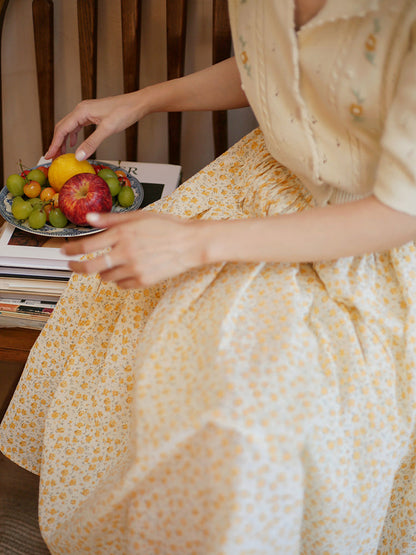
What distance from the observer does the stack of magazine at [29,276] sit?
3.18 ft

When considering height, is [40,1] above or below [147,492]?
above

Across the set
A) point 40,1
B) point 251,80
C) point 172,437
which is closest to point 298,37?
point 251,80

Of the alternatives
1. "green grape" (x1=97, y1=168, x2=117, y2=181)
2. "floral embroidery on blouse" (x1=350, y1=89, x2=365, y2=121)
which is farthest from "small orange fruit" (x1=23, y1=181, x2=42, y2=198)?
"floral embroidery on blouse" (x1=350, y1=89, x2=365, y2=121)

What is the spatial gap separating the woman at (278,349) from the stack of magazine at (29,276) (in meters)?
0.22

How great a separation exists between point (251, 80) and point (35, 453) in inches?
26.8

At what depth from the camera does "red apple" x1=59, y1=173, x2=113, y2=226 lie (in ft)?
3.13

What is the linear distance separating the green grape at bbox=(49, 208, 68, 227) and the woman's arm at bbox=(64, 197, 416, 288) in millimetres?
355

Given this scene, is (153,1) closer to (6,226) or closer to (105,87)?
(105,87)

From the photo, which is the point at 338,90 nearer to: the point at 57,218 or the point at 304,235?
the point at 304,235

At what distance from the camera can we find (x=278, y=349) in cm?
61

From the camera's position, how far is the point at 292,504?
0.57 metres

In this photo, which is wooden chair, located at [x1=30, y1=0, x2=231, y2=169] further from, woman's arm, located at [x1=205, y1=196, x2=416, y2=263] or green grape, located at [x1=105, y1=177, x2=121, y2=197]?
woman's arm, located at [x1=205, y1=196, x2=416, y2=263]

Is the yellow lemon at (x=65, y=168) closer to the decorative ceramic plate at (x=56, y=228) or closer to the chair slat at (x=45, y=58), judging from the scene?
the decorative ceramic plate at (x=56, y=228)

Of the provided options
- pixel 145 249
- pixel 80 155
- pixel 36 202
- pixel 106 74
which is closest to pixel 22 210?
pixel 36 202
